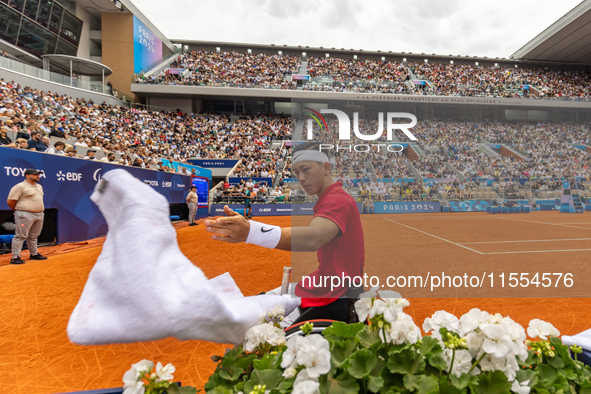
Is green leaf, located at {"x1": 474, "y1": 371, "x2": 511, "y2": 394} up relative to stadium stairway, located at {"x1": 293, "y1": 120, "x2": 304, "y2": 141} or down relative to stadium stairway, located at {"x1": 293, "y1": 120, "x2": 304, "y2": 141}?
down

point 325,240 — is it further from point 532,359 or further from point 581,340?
point 581,340

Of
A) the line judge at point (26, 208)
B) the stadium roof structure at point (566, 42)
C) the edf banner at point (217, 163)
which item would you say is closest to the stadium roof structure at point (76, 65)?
the edf banner at point (217, 163)

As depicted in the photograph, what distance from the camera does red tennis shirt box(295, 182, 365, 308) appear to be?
1.30 meters

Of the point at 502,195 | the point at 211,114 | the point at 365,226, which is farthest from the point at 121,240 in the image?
the point at 211,114

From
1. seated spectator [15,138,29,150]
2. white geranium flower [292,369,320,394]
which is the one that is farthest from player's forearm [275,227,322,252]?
seated spectator [15,138,29,150]

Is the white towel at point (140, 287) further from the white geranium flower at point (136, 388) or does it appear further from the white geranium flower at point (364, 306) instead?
the white geranium flower at point (364, 306)

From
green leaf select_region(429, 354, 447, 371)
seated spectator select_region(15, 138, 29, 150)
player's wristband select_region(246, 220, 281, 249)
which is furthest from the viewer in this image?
seated spectator select_region(15, 138, 29, 150)

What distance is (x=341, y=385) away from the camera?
2.27ft

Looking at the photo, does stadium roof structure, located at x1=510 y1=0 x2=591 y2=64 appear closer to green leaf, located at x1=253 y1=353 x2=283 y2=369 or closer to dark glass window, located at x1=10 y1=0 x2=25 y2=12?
green leaf, located at x1=253 y1=353 x2=283 y2=369

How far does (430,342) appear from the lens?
0.77 metres

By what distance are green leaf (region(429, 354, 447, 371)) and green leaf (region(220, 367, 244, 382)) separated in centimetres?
50

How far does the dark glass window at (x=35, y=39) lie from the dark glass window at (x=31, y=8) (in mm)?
497

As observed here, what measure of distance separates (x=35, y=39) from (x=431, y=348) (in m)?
33.4

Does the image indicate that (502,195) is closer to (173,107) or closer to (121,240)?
(121,240)
